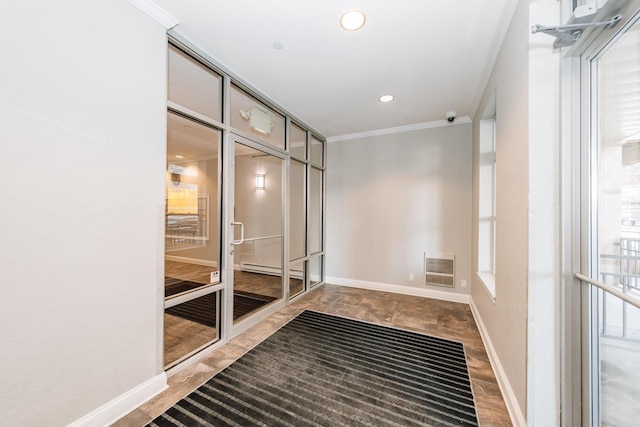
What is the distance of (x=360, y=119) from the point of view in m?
3.59

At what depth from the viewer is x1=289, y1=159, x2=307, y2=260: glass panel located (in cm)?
361

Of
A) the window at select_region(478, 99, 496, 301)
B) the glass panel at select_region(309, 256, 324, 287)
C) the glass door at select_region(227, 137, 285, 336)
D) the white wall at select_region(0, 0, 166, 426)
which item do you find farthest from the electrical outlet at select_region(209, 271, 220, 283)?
the window at select_region(478, 99, 496, 301)

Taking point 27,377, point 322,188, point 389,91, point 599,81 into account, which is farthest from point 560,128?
point 322,188

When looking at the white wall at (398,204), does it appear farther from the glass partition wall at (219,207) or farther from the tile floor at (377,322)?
the glass partition wall at (219,207)

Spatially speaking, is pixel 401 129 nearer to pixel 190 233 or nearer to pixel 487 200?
pixel 487 200

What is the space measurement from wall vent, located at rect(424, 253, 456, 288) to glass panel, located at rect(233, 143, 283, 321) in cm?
222

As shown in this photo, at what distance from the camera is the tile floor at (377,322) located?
5.23 feet

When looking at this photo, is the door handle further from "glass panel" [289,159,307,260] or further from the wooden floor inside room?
"glass panel" [289,159,307,260]

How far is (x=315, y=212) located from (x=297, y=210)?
548 mm

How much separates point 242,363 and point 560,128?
2.63 metres

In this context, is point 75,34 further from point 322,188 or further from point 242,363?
point 322,188

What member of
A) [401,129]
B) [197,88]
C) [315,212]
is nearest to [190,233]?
[197,88]

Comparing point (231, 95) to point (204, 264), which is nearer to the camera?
point (204, 264)

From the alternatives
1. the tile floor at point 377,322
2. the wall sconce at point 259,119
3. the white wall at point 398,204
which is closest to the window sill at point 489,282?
the tile floor at point 377,322
